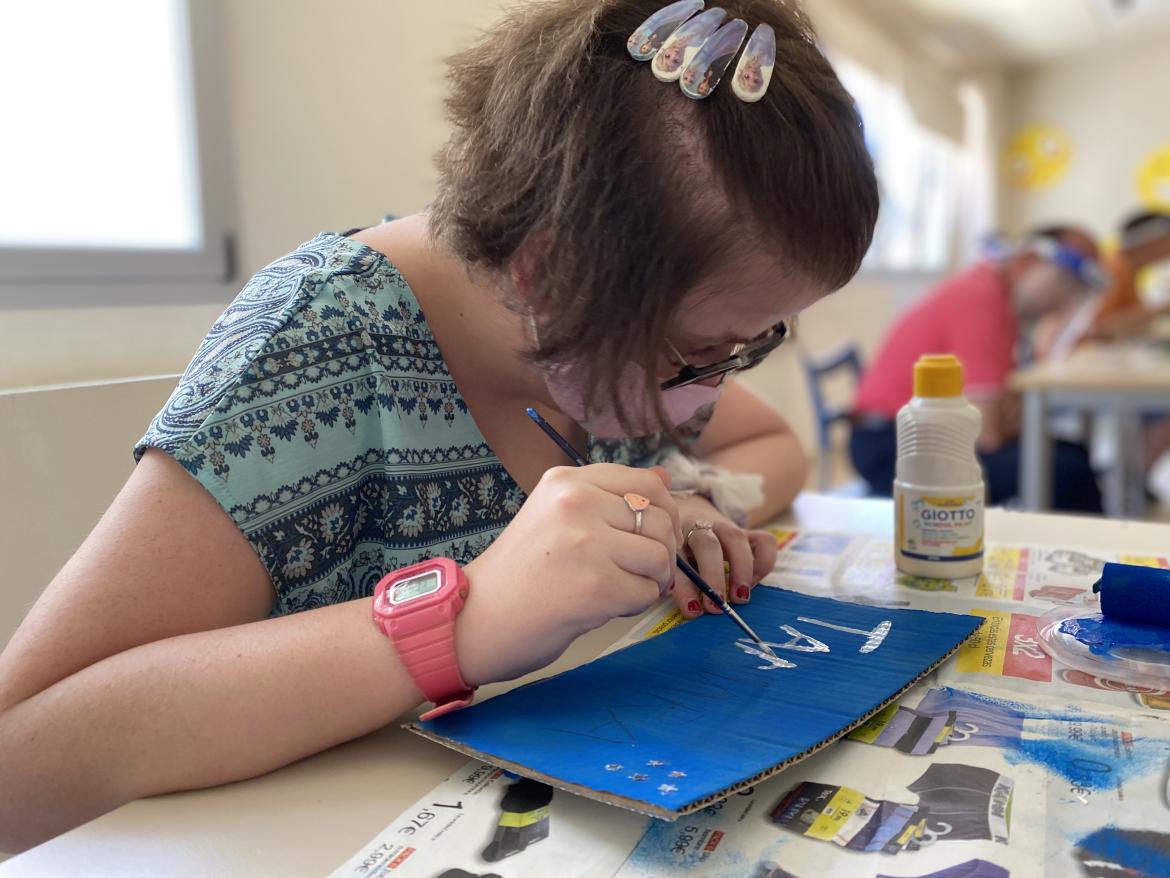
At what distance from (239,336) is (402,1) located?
1.92m

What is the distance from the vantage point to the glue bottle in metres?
0.82

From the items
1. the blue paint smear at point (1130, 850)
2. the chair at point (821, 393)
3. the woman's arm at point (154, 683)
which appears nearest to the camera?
the blue paint smear at point (1130, 850)

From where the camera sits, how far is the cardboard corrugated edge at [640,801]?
425 mm

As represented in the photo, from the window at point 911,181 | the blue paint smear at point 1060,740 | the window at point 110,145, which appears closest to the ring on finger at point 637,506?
the blue paint smear at point 1060,740

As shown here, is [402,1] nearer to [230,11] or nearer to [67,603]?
[230,11]

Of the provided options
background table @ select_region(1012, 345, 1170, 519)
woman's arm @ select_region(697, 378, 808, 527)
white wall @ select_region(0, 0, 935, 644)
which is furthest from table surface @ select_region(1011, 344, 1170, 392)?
woman's arm @ select_region(697, 378, 808, 527)

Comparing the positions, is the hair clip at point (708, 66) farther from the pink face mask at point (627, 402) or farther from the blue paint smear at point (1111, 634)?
the blue paint smear at point (1111, 634)

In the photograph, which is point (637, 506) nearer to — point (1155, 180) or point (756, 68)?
point (756, 68)

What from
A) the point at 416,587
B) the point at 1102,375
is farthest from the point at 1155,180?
the point at 416,587

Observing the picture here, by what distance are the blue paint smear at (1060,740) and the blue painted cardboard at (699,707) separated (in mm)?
41

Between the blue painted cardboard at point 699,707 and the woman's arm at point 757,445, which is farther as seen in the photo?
the woman's arm at point 757,445

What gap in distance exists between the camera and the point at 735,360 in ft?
2.40

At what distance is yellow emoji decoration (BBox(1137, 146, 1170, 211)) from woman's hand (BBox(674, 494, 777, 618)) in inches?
313

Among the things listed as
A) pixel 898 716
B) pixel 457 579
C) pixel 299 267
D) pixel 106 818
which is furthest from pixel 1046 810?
pixel 299 267
